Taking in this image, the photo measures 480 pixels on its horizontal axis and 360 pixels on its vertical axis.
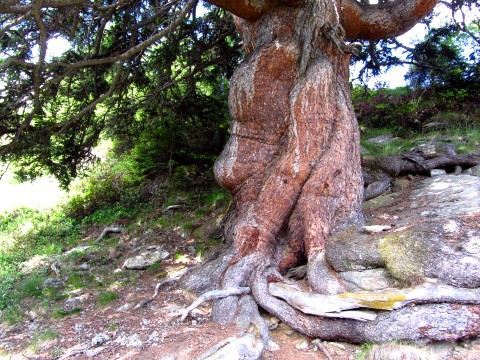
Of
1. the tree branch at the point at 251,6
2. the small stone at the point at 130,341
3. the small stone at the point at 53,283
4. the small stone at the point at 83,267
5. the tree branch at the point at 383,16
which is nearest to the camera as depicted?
the small stone at the point at 130,341

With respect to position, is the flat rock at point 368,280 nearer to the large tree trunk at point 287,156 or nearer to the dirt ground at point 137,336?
the large tree trunk at point 287,156

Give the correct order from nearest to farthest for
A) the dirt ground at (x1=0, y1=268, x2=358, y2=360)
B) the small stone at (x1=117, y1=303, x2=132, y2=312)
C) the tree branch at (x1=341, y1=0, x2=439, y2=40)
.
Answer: the dirt ground at (x1=0, y1=268, x2=358, y2=360), the small stone at (x1=117, y1=303, x2=132, y2=312), the tree branch at (x1=341, y1=0, x2=439, y2=40)

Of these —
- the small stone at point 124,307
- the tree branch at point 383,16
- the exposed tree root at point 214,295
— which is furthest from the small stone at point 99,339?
the tree branch at point 383,16

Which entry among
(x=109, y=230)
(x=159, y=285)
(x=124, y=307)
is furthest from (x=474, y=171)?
(x=109, y=230)

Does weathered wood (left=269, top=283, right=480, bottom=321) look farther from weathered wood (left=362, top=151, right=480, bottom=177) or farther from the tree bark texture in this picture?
weathered wood (left=362, top=151, right=480, bottom=177)

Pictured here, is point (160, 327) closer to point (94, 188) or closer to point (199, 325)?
point (199, 325)

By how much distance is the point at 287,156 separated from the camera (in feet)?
16.5

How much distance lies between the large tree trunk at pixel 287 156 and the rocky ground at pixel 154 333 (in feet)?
1.40

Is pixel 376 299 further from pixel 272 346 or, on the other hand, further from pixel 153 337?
pixel 153 337

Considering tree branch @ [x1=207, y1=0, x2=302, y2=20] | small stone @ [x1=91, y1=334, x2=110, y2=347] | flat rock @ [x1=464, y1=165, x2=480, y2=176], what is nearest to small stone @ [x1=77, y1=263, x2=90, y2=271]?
small stone @ [x1=91, y1=334, x2=110, y2=347]

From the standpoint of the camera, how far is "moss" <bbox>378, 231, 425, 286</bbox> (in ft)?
11.7

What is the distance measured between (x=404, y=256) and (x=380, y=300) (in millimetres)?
607

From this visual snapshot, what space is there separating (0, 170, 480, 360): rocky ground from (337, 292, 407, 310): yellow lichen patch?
1.07 ft

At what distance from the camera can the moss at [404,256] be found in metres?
3.56
